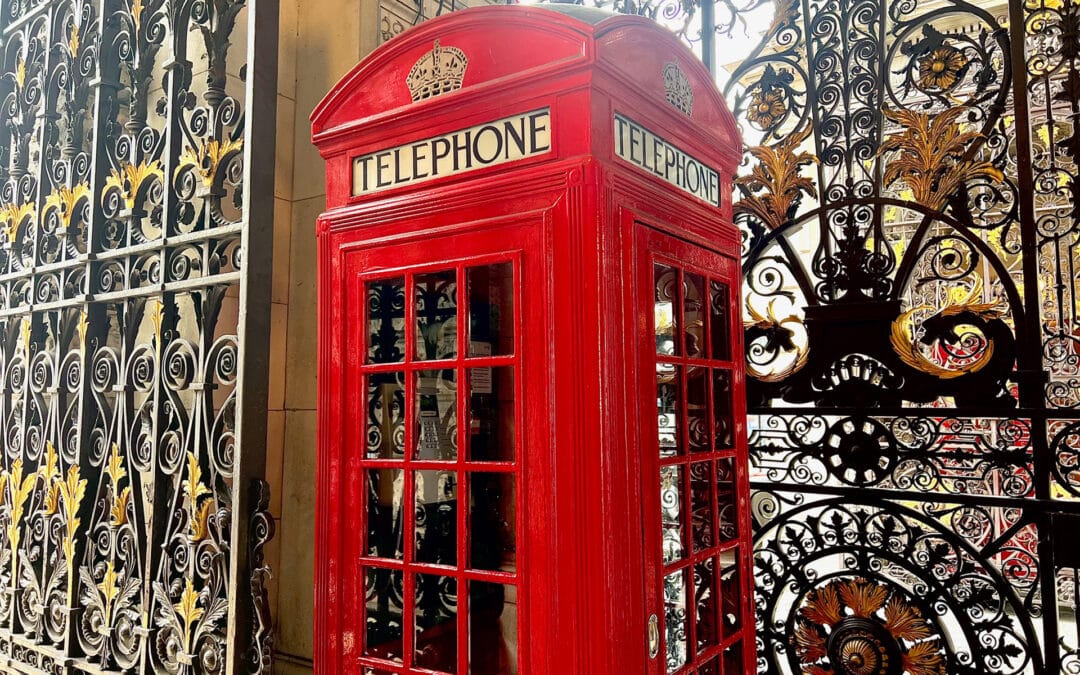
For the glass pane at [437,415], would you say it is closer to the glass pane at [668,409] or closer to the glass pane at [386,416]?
the glass pane at [386,416]

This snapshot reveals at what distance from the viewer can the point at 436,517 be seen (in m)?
1.78

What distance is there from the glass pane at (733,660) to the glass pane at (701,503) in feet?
1.18

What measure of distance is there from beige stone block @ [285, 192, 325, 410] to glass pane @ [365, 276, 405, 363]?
738 millimetres

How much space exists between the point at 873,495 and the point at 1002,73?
1.50 metres

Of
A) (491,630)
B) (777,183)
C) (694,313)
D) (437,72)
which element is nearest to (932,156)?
(777,183)

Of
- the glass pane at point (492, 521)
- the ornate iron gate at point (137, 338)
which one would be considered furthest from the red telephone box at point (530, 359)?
the ornate iron gate at point (137, 338)

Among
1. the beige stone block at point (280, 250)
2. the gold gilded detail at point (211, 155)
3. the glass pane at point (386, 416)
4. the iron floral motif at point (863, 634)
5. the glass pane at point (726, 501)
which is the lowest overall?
the iron floral motif at point (863, 634)

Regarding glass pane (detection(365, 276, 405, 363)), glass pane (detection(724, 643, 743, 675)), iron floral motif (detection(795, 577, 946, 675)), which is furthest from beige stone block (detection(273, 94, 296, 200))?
iron floral motif (detection(795, 577, 946, 675))

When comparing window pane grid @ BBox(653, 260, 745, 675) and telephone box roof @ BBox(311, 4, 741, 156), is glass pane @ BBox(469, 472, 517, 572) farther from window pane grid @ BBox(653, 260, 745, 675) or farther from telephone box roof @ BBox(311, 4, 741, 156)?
telephone box roof @ BBox(311, 4, 741, 156)

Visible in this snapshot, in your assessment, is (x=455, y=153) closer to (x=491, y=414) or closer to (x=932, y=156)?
(x=491, y=414)

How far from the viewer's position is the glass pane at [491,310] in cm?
164

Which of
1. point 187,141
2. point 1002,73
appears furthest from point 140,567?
point 1002,73

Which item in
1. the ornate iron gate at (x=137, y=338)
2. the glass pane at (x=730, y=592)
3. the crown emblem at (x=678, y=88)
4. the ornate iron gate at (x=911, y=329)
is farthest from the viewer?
the ornate iron gate at (x=137, y=338)

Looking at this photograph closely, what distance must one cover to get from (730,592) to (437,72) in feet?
5.33
